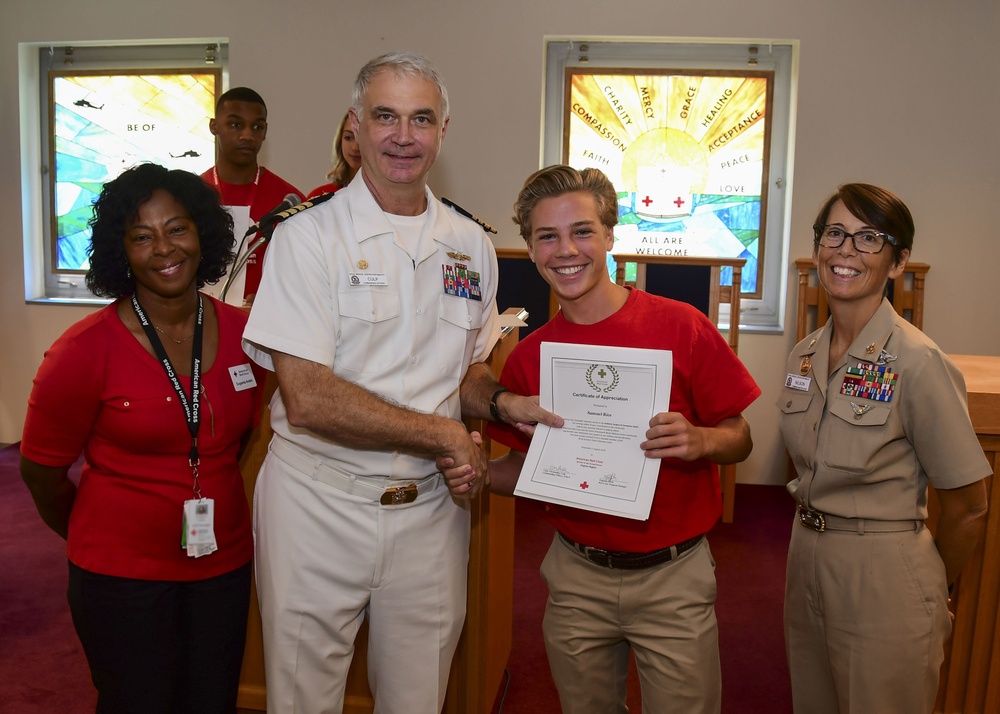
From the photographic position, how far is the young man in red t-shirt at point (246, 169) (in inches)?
128

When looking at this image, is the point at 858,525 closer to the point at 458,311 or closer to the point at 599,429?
the point at 599,429

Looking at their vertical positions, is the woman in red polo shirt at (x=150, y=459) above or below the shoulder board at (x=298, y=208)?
below

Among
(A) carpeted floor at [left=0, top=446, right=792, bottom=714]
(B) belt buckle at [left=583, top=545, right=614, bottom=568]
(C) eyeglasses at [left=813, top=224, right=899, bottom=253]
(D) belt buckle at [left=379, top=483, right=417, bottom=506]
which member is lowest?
(A) carpeted floor at [left=0, top=446, right=792, bottom=714]

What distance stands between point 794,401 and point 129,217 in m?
1.58

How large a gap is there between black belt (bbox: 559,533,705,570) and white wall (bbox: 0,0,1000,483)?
3.66m

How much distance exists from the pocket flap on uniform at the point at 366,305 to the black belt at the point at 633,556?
66cm

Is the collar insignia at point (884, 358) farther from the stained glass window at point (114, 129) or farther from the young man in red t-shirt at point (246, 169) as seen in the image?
the stained glass window at point (114, 129)

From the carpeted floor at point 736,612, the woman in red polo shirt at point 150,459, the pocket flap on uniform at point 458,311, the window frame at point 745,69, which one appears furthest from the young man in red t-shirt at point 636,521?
the window frame at point 745,69

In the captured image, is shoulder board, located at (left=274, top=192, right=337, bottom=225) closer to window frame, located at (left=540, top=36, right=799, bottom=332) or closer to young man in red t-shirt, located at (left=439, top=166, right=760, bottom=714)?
young man in red t-shirt, located at (left=439, top=166, right=760, bottom=714)

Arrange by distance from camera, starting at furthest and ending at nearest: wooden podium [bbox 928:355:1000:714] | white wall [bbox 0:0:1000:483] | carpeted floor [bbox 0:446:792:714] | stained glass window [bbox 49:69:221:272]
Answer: stained glass window [bbox 49:69:221:272] → white wall [bbox 0:0:1000:483] → carpeted floor [bbox 0:446:792:714] → wooden podium [bbox 928:355:1000:714]

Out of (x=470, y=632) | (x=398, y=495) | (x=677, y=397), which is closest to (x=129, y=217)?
(x=398, y=495)

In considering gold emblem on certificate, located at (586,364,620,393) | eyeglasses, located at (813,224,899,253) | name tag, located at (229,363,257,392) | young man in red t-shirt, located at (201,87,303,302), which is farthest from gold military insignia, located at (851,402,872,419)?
young man in red t-shirt, located at (201,87,303,302)

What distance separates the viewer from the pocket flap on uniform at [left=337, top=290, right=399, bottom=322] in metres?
1.64

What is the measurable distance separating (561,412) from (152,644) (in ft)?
3.21
